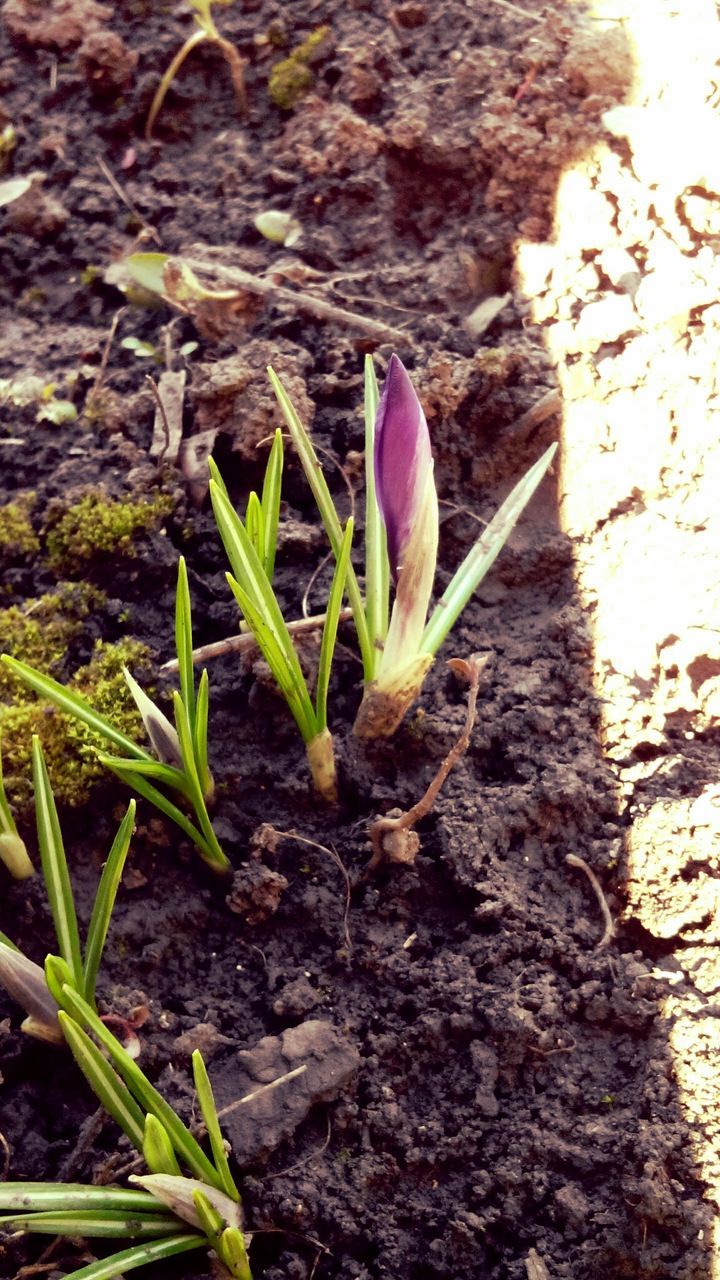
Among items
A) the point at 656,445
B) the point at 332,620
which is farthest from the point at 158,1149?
the point at 656,445

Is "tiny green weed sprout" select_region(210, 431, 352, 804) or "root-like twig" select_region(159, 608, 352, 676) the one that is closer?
"tiny green weed sprout" select_region(210, 431, 352, 804)

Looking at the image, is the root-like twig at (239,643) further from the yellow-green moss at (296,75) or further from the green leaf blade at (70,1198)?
the yellow-green moss at (296,75)

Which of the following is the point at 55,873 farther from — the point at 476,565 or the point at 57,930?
the point at 476,565

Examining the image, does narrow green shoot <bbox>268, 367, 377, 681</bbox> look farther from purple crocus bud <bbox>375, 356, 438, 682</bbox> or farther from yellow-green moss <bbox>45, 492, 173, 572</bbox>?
yellow-green moss <bbox>45, 492, 173, 572</bbox>

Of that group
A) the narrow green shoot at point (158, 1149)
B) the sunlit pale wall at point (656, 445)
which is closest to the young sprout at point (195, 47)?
the sunlit pale wall at point (656, 445)

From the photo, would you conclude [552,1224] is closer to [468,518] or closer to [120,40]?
[468,518]

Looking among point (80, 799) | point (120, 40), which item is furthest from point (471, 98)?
point (80, 799)

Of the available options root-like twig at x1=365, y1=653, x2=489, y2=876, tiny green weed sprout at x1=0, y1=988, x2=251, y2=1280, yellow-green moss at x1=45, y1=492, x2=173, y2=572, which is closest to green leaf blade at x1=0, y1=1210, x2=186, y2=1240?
tiny green weed sprout at x1=0, y1=988, x2=251, y2=1280
